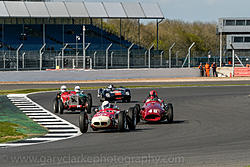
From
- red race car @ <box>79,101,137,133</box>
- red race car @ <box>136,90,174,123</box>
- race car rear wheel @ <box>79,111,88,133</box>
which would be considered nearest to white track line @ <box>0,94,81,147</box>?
race car rear wheel @ <box>79,111,88,133</box>

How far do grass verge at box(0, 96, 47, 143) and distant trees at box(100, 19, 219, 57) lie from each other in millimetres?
83597

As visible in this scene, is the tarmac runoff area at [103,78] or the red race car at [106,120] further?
the tarmac runoff area at [103,78]

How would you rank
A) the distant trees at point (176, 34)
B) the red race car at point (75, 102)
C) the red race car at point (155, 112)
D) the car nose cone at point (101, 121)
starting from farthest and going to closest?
the distant trees at point (176, 34)
the red race car at point (75, 102)
the red race car at point (155, 112)
the car nose cone at point (101, 121)

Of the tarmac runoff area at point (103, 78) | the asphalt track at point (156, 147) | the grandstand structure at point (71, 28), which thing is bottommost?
the asphalt track at point (156, 147)

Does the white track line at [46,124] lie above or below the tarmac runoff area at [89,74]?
below

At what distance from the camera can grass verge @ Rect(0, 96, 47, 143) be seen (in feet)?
49.5

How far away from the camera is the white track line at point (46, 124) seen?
46.4 feet

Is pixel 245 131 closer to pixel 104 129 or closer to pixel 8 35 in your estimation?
pixel 104 129

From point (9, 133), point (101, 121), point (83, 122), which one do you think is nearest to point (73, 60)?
point (9, 133)

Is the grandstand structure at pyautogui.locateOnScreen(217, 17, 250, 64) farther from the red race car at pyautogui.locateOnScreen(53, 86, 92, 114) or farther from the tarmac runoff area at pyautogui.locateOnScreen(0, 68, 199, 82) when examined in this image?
the red race car at pyautogui.locateOnScreen(53, 86, 92, 114)

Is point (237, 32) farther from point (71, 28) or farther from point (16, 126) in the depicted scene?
point (16, 126)

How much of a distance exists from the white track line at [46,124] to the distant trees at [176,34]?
79831 mm

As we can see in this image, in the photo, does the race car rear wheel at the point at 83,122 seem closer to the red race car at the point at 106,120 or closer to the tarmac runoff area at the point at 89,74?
the red race car at the point at 106,120

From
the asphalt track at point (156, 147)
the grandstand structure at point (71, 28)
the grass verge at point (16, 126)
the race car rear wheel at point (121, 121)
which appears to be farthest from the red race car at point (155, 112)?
the grandstand structure at point (71, 28)
